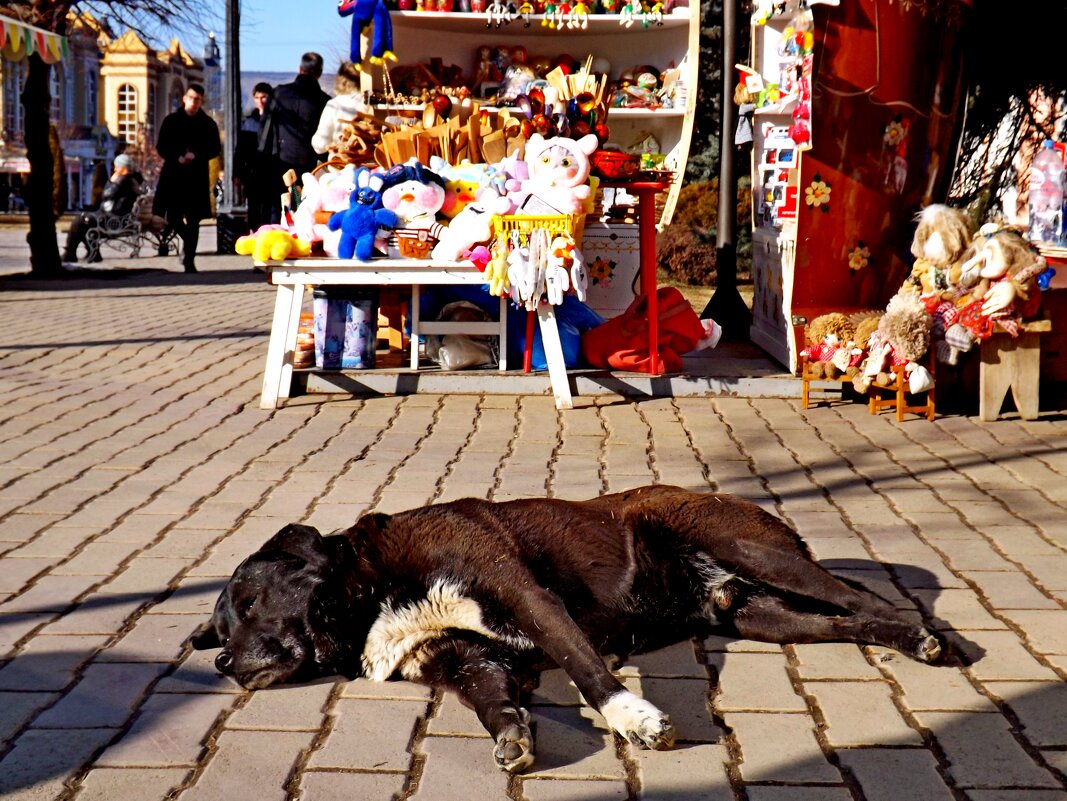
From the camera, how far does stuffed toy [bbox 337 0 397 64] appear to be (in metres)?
9.47

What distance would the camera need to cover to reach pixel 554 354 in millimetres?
7836

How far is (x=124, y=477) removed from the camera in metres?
6.07

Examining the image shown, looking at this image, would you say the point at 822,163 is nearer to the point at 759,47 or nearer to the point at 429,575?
the point at 759,47

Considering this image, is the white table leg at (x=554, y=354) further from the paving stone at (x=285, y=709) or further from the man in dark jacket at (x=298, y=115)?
the man in dark jacket at (x=298, y=115)

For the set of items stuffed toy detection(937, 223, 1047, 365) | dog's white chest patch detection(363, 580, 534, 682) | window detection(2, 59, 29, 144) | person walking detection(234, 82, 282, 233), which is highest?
window detection(2, 59, 29, 144)

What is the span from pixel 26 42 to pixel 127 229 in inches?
294

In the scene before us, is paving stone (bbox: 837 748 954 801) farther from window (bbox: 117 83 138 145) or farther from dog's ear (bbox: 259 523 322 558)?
window (bbox: 117 83 138 145)

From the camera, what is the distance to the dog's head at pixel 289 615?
343 centimetres

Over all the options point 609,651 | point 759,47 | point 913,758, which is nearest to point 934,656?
point 913,758

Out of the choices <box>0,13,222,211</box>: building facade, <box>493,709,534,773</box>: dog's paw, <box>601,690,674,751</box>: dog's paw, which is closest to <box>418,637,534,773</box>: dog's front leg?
<box>493,709,534,773</box>: dog's paw

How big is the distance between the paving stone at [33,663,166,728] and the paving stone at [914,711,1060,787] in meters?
2.13

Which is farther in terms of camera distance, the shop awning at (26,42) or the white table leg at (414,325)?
the shop awning at (26,42)

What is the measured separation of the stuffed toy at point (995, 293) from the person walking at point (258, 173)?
1142 centimetres

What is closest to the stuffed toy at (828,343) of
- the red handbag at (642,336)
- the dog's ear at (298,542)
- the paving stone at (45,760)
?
the red handbag at (642,336)
